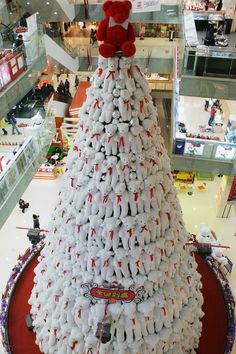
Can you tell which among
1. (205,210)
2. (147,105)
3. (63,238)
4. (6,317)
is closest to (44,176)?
(205,210)

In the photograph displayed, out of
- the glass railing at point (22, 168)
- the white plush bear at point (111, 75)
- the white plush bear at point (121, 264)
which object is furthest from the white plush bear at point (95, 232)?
the glass railing at point (22, 168)

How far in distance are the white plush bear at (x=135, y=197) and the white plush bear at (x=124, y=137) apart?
1.32 feet

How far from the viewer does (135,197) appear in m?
4.47

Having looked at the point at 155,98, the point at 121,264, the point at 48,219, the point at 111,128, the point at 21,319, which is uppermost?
the point at 111,128

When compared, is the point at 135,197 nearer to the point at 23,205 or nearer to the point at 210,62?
the point at 210,62

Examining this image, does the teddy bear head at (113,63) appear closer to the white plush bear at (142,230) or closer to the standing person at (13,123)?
the white plush bear at (142,230)

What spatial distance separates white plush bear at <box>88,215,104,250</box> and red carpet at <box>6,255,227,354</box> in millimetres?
3479

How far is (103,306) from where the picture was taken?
17.0ft

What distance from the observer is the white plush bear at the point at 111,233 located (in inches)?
180

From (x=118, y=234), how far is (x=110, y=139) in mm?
1261

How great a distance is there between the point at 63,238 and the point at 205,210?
372 inches

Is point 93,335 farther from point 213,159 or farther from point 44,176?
point 44,176

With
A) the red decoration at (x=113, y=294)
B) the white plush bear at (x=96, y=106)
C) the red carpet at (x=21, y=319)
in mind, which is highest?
the white plush bear at (x=96, y=106)

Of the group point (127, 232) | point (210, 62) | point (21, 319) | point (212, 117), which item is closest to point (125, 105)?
point (127, 232)
